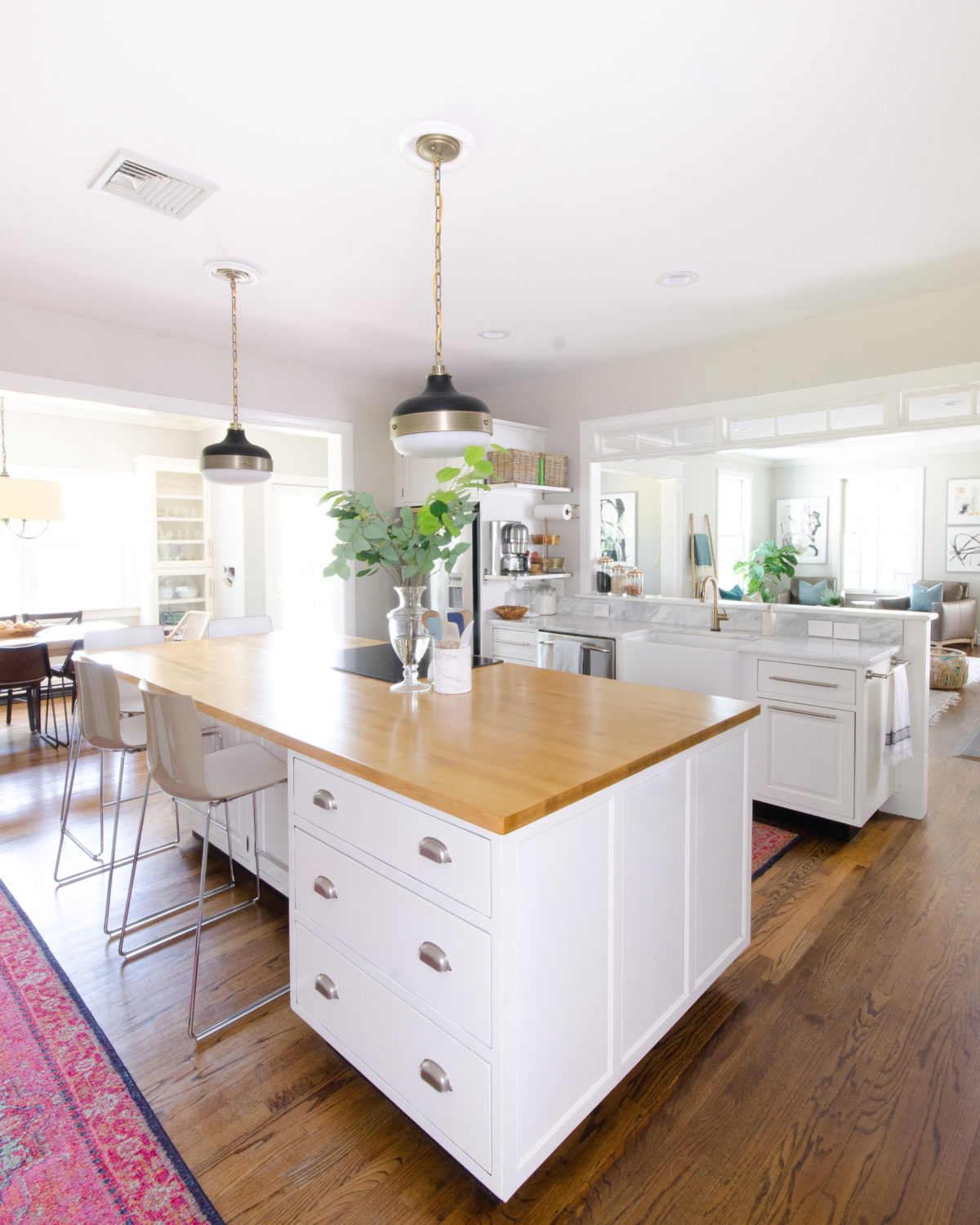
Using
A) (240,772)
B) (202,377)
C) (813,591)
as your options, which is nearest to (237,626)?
(202,377)

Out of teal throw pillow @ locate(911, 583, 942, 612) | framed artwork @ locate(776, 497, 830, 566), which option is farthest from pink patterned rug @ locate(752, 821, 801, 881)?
framed artwork @ locate(776, 497, 830, 566)

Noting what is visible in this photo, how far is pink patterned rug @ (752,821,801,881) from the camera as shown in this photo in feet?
9.82

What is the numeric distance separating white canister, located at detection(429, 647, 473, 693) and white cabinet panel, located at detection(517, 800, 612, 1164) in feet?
2.84

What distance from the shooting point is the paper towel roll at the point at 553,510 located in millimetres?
4965

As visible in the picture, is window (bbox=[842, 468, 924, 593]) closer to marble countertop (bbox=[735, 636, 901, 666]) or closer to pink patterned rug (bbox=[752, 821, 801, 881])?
marble countertop (bbox=[735, 636, 901, 666])

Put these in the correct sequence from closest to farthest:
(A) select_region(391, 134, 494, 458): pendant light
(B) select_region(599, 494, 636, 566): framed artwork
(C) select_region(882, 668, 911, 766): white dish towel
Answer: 1. (A) select_region(391, 134, 494, 458): pendant light
2. (C) select_region(882, 668, 911, 766): white dish towel
3. (B) select_region(599, 494, 636, 566): framed artwork

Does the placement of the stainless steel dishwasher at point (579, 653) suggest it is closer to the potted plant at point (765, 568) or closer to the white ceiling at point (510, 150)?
the white ceiling at point (510, 150)

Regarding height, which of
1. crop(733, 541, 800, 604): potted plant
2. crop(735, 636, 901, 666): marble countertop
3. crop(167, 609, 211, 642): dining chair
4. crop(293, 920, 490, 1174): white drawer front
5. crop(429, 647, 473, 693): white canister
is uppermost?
crop(733, 541, 800, 604): potted plant

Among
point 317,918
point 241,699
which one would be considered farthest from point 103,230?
point 317,918

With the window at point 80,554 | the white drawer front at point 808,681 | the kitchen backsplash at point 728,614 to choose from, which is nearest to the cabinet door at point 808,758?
the white drawer front at point 808,681

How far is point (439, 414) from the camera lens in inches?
81.8

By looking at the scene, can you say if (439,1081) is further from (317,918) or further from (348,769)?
(348,769)

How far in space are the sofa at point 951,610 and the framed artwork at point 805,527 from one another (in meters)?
1.34

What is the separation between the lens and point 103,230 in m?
2.69
